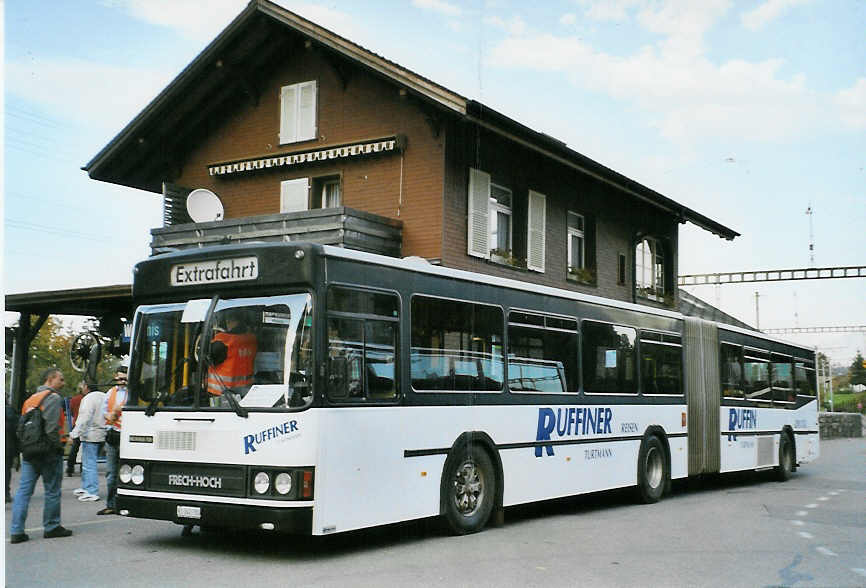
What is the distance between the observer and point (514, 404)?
11625mm

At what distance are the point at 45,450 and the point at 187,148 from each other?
1294 cm

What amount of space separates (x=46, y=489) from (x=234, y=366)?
2830 mm

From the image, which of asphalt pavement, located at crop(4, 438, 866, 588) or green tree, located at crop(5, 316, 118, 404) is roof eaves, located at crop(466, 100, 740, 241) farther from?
green tree, located at crop(5, 316, 118, 404)

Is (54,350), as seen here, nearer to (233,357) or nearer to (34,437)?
(34,437)

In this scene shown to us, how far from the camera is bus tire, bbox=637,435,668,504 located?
14594 mm

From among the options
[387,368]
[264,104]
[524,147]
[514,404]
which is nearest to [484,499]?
[514,404]

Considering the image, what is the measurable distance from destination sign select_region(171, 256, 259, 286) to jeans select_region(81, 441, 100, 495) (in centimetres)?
503

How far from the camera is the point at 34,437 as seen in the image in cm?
996

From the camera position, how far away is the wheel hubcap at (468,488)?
417 inches

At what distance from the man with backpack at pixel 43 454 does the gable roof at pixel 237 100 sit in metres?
9.12

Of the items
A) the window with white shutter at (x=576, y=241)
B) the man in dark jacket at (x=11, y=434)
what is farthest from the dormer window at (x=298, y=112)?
the man in dark jacket at (x=11, y=434)

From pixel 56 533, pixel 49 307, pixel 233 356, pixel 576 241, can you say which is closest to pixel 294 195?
pixel 576 241

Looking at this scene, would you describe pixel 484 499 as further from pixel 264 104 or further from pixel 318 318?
pixel 264 104

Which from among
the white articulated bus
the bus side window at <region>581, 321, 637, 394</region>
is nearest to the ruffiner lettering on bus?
the white articulated bus
